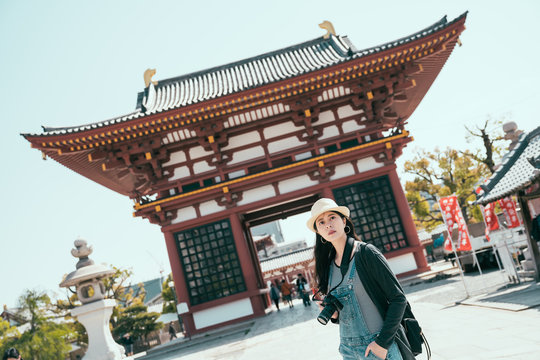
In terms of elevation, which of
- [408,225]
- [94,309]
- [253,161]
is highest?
[253,161]

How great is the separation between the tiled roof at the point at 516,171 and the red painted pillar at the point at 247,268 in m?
7.80

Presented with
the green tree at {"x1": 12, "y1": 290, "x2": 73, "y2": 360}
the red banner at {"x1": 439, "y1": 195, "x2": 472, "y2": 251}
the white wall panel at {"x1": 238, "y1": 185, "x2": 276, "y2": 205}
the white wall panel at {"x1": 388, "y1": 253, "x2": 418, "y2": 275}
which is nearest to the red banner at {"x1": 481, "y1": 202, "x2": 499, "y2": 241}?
the red banner at {"x1": 439, "y1": 195, "x2": 472, "y2": 251}

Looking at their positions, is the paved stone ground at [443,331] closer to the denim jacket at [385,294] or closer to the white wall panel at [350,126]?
the denim jacket at [385,294]

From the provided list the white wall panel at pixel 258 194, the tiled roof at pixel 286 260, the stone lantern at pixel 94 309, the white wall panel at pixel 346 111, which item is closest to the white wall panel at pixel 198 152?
the white wall panel at pixel 258 194

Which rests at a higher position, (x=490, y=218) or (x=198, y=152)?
(x=198, y=152)

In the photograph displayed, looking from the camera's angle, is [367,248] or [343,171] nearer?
[367,248]

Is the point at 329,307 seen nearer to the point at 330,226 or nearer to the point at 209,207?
the point at 330,226

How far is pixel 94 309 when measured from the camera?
9.26 meters

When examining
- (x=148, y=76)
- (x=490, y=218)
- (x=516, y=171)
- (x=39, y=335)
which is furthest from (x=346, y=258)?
(x=39, y=335)

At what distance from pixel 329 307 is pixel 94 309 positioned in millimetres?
7813

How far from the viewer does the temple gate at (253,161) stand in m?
14.2

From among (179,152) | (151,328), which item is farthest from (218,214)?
(151,328)

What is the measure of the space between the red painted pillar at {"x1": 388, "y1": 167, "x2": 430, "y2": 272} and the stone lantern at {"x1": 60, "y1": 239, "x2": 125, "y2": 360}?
9732mm

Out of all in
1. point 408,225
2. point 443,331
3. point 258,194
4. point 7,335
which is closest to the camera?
point 443,331
